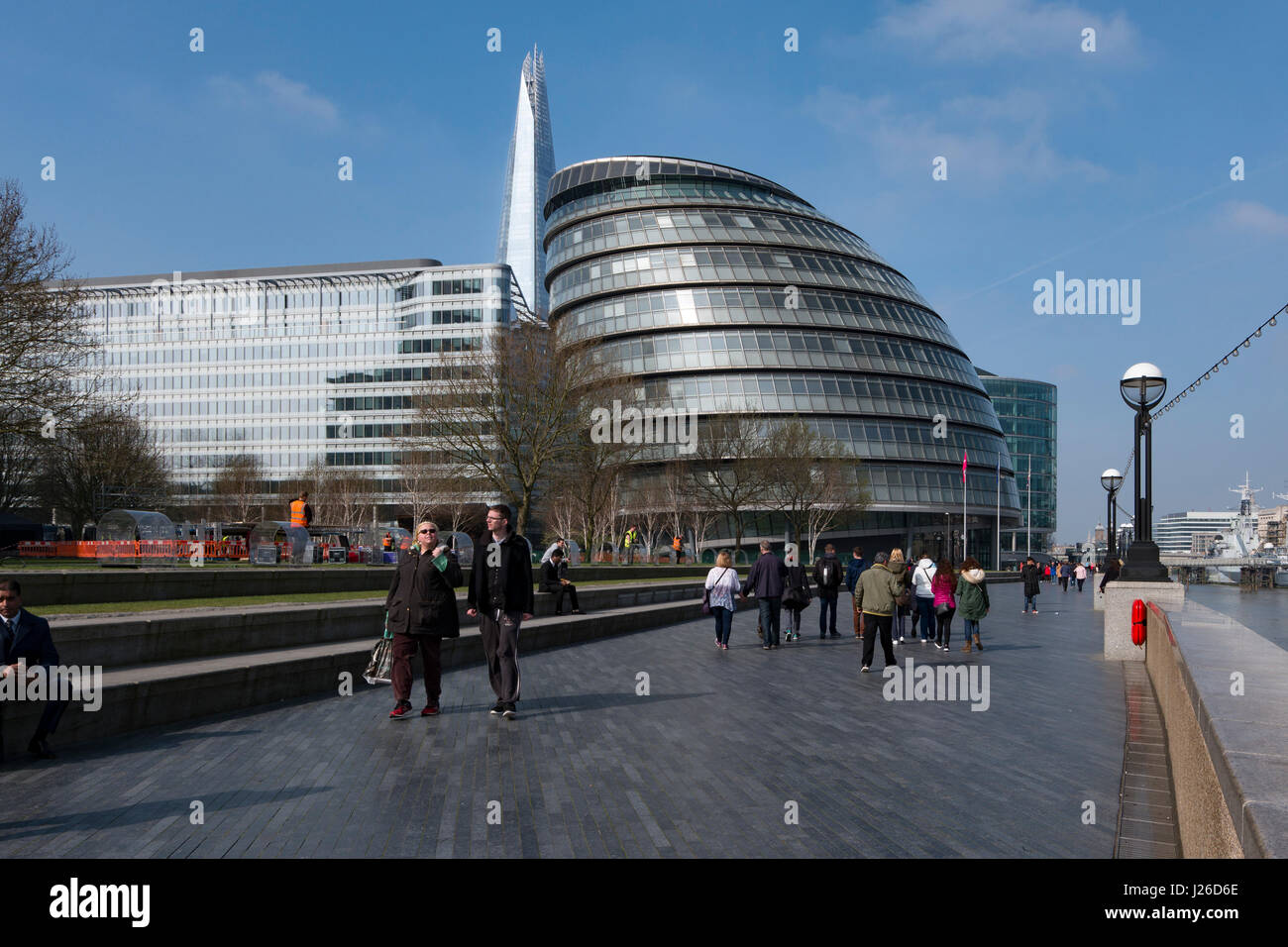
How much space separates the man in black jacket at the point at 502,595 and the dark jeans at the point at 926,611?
11369 millimetres

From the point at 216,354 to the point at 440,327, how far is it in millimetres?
25691

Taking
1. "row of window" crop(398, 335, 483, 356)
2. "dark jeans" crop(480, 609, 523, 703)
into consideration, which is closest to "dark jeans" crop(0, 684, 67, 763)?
"dark jeans" crop(480, 609, 523, 703)

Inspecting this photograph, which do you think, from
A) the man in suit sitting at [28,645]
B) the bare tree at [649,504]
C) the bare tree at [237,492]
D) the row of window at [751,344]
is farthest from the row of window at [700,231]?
the man in suit sitting at [28,645]

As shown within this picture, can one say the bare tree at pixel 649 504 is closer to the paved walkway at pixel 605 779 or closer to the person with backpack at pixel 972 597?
the person with backpack at pixel 972 597

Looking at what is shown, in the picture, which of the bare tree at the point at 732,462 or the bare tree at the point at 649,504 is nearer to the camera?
the bare tree at the point at 732,462

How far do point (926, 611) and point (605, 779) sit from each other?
14.2m

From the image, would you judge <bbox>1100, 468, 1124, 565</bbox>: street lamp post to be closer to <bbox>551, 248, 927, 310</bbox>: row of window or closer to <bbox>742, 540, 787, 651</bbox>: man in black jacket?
<bbox>742, 540, 787, 651</bbox>: man in black jacket

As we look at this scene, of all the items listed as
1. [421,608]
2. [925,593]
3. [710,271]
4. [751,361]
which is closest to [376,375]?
[710,271]

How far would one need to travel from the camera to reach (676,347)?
244 feet

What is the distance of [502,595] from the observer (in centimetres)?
1053

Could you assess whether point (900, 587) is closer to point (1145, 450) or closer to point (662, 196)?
point (1145, 450)

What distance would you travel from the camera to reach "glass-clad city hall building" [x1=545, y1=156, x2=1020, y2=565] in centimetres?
7325

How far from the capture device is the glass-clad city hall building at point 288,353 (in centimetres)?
9544
